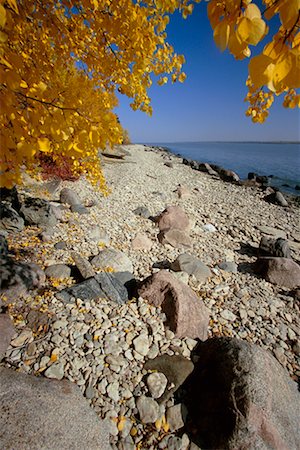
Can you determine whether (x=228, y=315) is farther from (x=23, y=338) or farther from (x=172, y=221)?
(x=172, y=221)

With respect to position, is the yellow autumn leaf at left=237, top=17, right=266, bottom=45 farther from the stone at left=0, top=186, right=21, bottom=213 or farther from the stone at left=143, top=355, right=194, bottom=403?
the stone at left=0, top=186, right=21, bottom=213

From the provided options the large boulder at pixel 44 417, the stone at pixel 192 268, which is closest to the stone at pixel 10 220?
the large boulder at pixel 44 417

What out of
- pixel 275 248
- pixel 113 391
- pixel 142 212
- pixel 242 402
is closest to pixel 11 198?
pixel 142 212

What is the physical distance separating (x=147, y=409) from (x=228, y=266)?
382 centimetres

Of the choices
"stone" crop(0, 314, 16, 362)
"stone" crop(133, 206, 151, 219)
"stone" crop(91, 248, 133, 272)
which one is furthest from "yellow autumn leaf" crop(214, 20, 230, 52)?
"stone" crop(133, 206, 151, 219)

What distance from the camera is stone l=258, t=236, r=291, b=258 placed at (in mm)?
6094

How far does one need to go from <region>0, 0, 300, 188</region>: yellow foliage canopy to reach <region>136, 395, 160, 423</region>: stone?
2658 millimetres

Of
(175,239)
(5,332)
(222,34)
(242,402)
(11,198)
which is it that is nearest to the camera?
(222,34)

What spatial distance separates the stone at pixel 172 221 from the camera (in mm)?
7215

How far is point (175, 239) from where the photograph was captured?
643cm

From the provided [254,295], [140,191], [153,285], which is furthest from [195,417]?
[140,191]

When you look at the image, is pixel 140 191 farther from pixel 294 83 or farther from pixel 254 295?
pixel 294 83

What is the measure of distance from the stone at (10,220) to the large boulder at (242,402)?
15.4 feet

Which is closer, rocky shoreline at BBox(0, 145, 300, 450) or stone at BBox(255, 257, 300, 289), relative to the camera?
rocky shoreline at BBox(0, 145, 300, 450)
